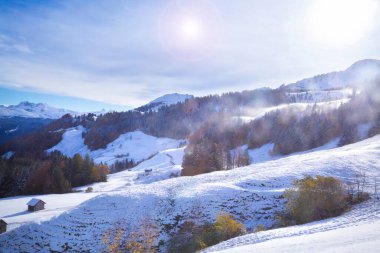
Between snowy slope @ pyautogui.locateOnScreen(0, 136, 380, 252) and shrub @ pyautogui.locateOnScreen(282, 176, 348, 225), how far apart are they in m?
5.42

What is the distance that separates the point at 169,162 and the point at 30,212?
10953cm

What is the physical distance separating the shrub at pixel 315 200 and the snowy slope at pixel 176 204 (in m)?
5.42

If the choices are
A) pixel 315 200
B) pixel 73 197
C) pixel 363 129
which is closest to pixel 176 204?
pixel 315 200

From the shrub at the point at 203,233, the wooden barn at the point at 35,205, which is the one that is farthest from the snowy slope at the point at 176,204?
the wooden barn at the point at 35,205

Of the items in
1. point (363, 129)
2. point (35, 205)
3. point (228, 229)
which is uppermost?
point (363, 129)

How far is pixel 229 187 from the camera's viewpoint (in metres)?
49.9

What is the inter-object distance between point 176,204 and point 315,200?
74.5 ft

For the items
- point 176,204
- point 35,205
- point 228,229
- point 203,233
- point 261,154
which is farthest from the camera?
point 261,154

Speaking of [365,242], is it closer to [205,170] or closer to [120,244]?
[120,244]

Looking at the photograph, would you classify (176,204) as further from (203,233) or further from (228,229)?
(228,229)

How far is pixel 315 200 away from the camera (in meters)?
33.9

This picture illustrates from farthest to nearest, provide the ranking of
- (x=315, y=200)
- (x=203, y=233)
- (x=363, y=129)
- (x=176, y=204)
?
Answer: 1. (x=363, y=129)
2. (x=176, y=204)
3. (x=203, y=233)
4. (x=315, y=200)

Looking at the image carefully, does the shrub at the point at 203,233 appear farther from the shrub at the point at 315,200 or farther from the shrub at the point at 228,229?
the shrub at the point at 315,200

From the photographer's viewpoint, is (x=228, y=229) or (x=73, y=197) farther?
(x=73, y=197)
